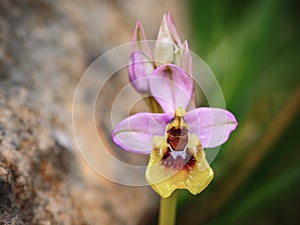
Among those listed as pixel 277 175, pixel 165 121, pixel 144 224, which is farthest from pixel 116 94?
pixel 165 121

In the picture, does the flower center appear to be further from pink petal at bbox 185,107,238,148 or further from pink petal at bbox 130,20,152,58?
pink petal at bbox 130,20,152,58

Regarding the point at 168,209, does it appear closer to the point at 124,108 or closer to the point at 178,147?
the point at 178,147

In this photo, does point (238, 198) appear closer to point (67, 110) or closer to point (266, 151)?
point (266, 151)

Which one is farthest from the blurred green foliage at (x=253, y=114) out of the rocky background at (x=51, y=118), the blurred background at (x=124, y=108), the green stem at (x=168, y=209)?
the green stem at (x=168, y=209)

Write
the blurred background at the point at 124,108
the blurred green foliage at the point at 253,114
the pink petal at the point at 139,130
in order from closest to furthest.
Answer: the pink petal at the point at 139,130 → the blurred background at the point at 124,108 → the blurred green foliage at the point at 253,114

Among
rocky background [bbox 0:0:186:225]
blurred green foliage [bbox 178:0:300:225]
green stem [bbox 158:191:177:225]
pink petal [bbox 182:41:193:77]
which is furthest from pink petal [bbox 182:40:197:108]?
blurred green foliage [bbox 178:0:300:225]

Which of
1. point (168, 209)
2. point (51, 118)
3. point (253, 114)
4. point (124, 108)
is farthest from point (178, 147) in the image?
point (253, 114)

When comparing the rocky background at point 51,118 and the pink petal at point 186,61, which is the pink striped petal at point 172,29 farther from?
the rocky background at point 51,118
